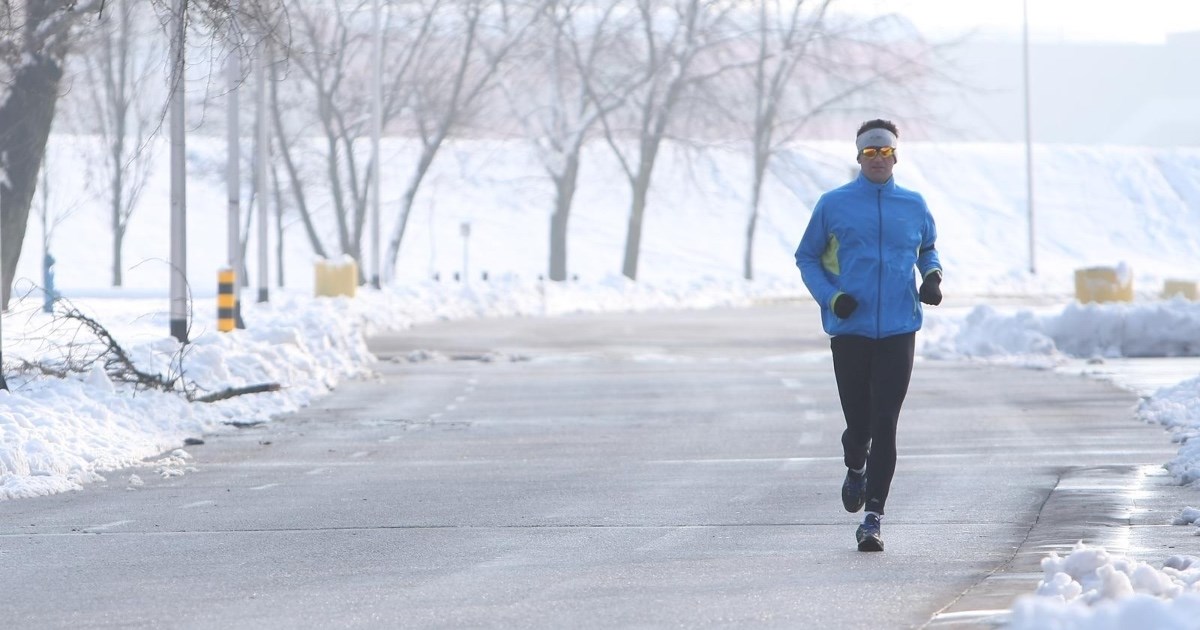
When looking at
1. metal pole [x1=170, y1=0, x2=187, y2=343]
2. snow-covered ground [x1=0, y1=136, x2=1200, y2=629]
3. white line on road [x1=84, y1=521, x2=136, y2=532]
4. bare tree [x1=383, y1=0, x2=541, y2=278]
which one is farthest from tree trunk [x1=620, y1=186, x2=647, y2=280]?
white line on road [x1=84, y1=521, x2=136, y2=532]

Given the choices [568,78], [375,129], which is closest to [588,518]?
[375,129]

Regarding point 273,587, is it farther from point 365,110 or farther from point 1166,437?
point 365,110

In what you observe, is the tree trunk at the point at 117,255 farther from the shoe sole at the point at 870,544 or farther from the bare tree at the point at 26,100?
the shoe sole at the point at 870,544

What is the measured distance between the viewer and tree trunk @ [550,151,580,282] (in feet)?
186

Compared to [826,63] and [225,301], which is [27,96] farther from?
[826,63]

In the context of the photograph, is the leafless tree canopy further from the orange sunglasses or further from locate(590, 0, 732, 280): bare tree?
the orange sunglasses

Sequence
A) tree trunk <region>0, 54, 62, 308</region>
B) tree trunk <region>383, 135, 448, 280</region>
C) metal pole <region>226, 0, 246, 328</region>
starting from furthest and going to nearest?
tree trunk <region>383, 135, 448, 280</region> < metal pole <region>226, 0, 246, 328</region> < tree trunk <region>0, 54, 62, 308</region>

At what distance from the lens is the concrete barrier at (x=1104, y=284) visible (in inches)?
1436

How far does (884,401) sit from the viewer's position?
859 cm

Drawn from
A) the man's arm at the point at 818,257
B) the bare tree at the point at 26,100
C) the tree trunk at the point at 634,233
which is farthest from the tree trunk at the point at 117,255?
the man's arm at the point at 818,257

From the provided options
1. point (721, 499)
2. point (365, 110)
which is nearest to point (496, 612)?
point (721, 499)

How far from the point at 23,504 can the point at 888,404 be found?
16.1 feet

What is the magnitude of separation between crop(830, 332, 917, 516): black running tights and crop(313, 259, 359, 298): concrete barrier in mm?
32033

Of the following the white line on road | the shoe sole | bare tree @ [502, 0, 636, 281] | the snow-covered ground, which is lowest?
the white line on road
